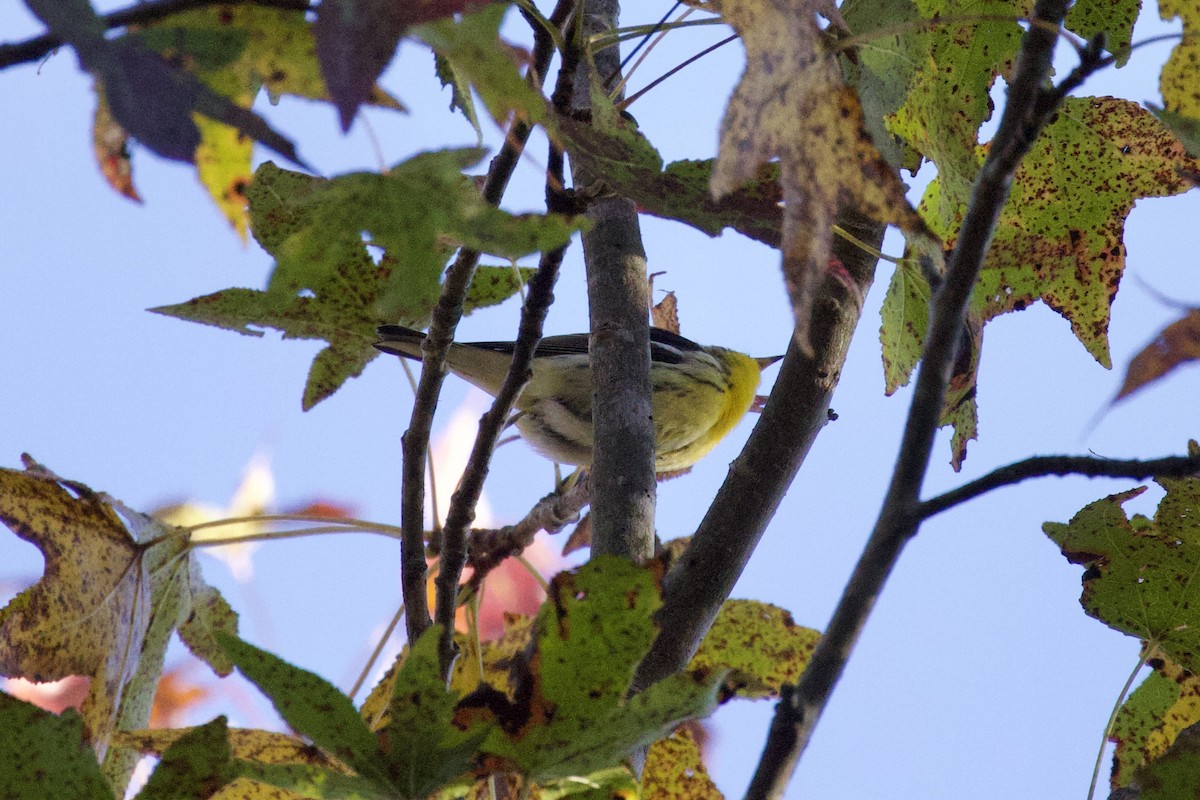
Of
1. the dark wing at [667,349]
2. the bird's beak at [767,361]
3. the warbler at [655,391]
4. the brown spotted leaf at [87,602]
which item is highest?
the bird's beak at [767,361]

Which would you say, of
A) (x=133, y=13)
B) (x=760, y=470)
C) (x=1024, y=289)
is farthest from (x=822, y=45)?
(x=760, y=470)

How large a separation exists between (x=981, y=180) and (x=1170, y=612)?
1.77ft

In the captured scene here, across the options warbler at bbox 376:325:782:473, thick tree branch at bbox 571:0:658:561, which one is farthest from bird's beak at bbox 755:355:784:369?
thick tree branch at bbox 571:0:658:561

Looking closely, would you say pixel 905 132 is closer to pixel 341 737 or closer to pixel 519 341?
pixel 519 341

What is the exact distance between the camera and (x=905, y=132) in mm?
857

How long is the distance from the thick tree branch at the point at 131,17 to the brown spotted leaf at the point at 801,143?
208 mm

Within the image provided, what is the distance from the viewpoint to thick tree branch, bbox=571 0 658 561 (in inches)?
47.0

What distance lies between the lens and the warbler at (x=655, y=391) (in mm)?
2576

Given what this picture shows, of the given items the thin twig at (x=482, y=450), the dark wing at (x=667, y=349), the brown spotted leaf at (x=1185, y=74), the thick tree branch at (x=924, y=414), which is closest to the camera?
the thick tree branch at (x=924, y=414)

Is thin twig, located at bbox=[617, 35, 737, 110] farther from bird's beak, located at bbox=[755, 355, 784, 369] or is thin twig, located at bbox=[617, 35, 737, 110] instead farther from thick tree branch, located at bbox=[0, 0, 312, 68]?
bird's beak, located at bbox=[755, 355, 784, 369]

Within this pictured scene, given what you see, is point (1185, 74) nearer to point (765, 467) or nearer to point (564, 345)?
point (765, 467)

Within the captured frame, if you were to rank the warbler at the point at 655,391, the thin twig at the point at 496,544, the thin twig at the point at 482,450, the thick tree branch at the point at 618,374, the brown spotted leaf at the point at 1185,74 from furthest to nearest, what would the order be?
the warbler at the point at 655,391
the thin twig at the point at 496,544
the thick tree branch at the point at 618,374
the thin twig at the point at 482,450
the brown spotted leaf at the point at 1185,74

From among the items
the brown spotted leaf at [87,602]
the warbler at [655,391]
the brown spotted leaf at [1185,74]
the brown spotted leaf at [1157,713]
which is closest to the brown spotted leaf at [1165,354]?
the brown spotted leaf at [1185,74]

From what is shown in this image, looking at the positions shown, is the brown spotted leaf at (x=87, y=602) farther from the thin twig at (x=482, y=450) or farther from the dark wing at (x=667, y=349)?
the dark wing at (x=667, y=349)
